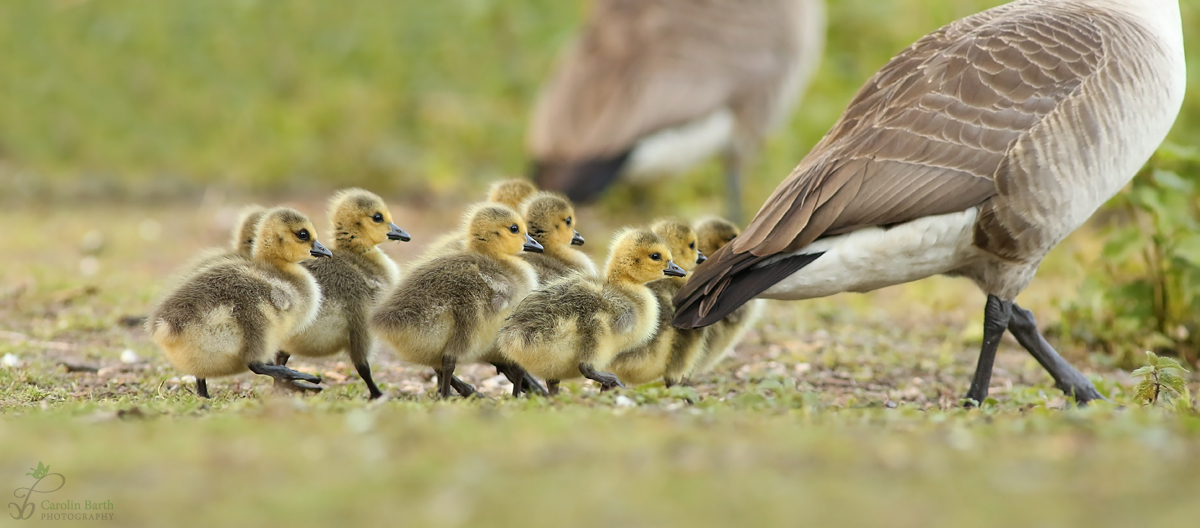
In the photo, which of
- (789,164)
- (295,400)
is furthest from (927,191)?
(789,164)

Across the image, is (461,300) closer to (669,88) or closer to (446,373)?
(446,373)

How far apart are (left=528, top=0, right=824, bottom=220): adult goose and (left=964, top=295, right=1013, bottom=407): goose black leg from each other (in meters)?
4.72

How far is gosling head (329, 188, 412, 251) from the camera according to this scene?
18.9 ft

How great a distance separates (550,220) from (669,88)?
4611 mm

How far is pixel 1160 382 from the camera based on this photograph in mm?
5168

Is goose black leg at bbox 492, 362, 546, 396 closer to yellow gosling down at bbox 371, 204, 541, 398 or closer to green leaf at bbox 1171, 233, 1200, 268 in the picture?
yellow gosling down at bbox 371, 204, 541, 398

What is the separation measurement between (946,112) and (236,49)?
1186 centimetres

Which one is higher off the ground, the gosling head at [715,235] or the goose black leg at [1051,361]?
the gosling head at [715,235]

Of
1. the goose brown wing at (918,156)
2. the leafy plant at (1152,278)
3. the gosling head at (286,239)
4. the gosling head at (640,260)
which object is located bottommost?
the leafy plant at (1152,278)

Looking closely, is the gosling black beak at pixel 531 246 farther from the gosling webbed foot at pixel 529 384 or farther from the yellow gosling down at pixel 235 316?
the yellow gosling down at pixel 235 316

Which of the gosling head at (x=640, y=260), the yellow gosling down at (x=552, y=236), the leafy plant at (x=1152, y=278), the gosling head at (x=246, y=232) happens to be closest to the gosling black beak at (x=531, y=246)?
the yellow gosling down at (x=552, y=236)

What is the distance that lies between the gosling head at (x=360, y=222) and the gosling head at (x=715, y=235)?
1.59 m

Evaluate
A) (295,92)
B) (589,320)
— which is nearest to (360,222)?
(589,320)

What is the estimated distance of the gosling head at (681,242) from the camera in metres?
5.94
